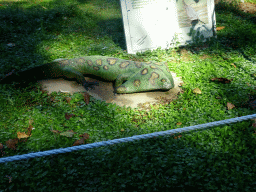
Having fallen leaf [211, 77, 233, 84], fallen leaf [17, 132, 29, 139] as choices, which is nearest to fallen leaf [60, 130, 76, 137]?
fallen leaf [17, 132, 29, 139]

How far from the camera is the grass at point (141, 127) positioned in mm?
2268

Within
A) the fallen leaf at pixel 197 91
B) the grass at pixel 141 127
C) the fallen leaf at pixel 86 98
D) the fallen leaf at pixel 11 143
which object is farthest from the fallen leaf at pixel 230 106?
the fallen leaf at pixel 11 143

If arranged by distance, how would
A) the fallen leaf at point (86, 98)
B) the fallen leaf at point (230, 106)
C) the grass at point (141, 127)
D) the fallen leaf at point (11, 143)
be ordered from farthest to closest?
1. the fallen leaf at point (86, 98)
2. the fallen leaf at point (230, 106)
3. the fallen leaf at point (11, 143)
4. the grass at point (141, 127)

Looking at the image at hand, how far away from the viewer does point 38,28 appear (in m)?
6.54

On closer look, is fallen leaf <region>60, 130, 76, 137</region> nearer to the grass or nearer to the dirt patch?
the grass

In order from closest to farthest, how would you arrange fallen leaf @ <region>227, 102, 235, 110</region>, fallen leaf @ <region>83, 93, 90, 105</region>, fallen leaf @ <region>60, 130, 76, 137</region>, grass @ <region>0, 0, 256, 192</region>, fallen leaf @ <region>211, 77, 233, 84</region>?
grass @ <region>0, 0, 256, 192</region>, fallen leaf @ <region>60, 130, 76, 137</region>, fallen leaf @ <region>227, 102, 235, 110</region>, fallen leaf @ <region>83, 93, 90, 105</region>, fallen leaf @ <region>211, 77, 233, 84</region>

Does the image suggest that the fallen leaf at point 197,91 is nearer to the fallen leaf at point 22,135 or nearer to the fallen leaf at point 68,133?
the fallen leaf at point 68,133

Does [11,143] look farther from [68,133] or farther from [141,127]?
[141,127]

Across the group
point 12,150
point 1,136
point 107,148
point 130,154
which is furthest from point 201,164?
point 1,136

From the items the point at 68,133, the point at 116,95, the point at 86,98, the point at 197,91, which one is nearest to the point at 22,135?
the point at 68,133

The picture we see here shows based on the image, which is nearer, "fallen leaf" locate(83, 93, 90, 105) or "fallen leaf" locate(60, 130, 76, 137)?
"fallen leaf" locate(60, 130, 76, 137)

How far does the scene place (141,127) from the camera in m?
3.07

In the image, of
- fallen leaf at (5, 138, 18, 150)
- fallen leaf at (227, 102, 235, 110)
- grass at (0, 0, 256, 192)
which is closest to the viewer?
grass at (0, 0, 256, 192)

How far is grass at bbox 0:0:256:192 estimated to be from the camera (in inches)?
89.3
